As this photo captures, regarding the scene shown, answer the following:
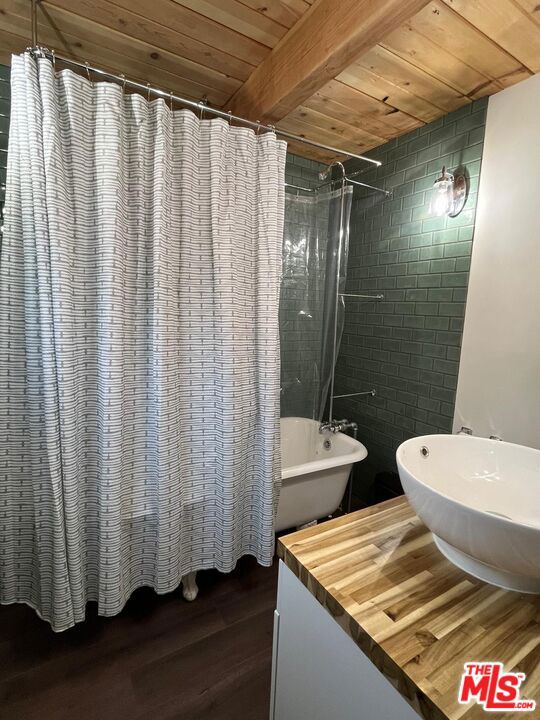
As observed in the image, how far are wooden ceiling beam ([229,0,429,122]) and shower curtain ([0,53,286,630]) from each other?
22cm

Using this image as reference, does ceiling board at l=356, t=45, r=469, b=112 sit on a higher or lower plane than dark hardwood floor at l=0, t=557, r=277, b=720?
higher

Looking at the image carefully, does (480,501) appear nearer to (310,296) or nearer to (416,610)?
(416,610)

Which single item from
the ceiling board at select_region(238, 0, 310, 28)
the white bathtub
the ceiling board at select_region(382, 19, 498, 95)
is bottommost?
the white bathtub

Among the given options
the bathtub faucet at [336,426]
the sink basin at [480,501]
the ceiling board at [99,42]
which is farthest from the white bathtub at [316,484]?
the ceiling board at [99,42]

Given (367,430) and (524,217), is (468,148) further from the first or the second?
(367,430)

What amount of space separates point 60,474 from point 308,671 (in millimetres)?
1042

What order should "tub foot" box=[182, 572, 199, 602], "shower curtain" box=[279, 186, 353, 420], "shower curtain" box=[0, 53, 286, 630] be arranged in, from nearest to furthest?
"shower curtain" box=[0, 53, 286, 630], "tub foot" box=[182, 572, 199, 602], "shower curtain" box=[279, 186, 353, 420]

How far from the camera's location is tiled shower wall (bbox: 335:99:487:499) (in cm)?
187

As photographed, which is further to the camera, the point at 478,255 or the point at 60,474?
the point at 478,255

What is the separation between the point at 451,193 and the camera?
182 centimetres

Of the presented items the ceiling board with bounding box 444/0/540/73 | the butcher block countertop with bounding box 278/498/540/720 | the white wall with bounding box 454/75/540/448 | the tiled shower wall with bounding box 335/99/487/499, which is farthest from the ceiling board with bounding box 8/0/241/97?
the butcher block countertop with bounding box 278/498/540/720

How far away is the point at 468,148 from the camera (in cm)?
178

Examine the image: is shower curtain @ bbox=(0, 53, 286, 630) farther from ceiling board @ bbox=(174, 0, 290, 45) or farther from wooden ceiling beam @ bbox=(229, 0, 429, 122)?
ceiling board @ bbox=(174, 0, 290, 45)

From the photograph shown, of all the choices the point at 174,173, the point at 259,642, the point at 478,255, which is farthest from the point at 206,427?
the point at 478,255
